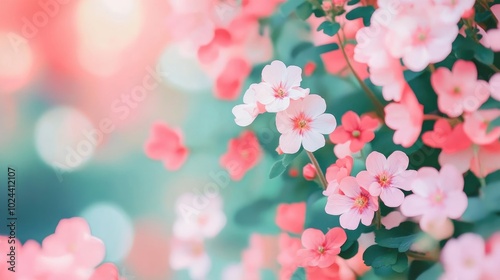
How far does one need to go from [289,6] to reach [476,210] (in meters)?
0.65

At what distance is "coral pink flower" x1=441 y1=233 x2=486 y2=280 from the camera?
3.63 ft

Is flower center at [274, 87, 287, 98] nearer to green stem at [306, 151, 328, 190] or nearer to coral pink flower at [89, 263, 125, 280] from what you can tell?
green stem at [306, 151, 328, 190]

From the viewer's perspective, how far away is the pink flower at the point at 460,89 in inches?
43.5

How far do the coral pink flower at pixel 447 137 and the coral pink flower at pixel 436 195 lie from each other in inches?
1.9

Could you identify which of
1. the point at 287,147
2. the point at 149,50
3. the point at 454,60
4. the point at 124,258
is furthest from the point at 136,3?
the point at 454,60

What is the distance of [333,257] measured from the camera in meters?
1.17

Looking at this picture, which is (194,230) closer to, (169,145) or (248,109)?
(169,145)

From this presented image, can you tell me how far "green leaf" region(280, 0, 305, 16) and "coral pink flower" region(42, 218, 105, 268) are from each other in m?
0.75

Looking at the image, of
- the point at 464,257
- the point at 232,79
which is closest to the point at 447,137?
the point at 464,257

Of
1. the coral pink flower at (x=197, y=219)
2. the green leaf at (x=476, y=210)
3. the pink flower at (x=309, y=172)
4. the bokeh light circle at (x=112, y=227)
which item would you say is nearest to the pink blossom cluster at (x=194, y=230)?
the coral pink flower at (x=197, y=219)

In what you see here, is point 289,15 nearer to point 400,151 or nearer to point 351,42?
point 351,42

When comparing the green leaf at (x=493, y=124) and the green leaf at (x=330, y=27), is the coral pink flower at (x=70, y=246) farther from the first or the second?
the green leaf at (x=493, y=124)

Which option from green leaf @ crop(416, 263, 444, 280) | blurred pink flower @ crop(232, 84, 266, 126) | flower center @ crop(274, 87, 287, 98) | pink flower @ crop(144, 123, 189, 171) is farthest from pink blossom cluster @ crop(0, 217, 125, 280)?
green leaf @ crop(416, 263, 444, 280)

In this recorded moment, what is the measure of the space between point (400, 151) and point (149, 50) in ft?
2.16
